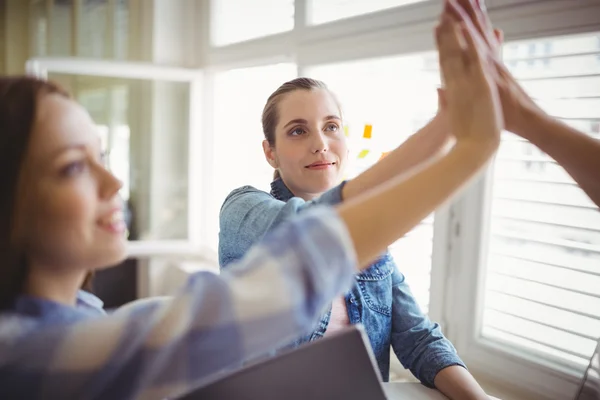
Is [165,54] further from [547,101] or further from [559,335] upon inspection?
[559,335]

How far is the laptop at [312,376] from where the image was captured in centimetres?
53

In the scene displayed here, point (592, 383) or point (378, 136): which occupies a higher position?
point (378, 136)

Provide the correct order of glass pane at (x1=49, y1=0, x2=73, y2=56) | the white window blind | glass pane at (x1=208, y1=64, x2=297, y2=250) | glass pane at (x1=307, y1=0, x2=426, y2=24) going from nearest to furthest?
1. the white window blind
2. glass pane at (x1=307, y1=0, x2=426, y2=24)
3. glass pane at (x1=208, y1=64, x2=297, y2=250)
4. glass pane at (x1=49, y1=0, x2=73, y2=56)

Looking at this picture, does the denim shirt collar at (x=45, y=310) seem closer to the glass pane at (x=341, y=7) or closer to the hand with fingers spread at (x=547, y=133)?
the hand with fingers spread at (x=547, y=133)

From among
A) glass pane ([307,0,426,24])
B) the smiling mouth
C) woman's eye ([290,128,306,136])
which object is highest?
glass pane ([307,0,426,24])

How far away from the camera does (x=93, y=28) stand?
158 inches

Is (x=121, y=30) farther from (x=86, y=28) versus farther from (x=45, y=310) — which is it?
(x=45, y=310)

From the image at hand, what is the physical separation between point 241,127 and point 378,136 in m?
1.44

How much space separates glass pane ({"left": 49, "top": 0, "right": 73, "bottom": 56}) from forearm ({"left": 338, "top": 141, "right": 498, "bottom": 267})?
14.2 feet

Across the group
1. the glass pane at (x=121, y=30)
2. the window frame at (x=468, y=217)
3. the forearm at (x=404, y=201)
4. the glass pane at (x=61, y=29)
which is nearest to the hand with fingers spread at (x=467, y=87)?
the forearm at (x=404, y=201)

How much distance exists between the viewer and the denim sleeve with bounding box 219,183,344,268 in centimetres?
79

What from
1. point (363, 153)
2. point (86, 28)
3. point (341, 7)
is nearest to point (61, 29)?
point (86, 28)

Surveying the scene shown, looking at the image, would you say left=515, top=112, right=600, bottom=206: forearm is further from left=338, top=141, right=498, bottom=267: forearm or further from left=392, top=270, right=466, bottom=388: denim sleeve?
left=392, top=270, right=466, bottom=388: denim sleeve

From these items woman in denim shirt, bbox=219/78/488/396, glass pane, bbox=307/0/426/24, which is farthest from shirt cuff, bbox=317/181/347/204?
glass pane, bbox=307/0/426/24
